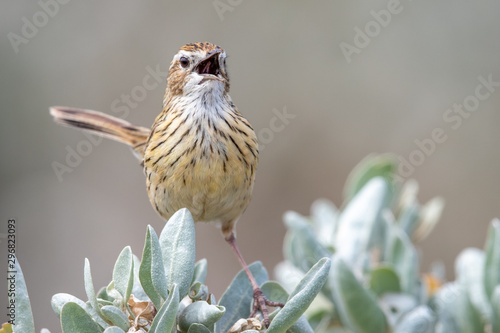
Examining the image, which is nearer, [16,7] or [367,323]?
[367,323]

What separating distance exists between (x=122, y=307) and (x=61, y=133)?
16.4 feet

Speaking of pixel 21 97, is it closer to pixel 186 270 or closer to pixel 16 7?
pixel 16 7

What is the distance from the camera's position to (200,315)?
1.67 meters

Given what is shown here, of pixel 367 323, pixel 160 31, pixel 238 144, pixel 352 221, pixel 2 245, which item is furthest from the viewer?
pixel 160 31

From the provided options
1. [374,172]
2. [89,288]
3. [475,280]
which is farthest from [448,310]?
[89,288]

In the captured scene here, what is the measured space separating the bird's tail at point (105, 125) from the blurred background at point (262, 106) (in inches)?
104

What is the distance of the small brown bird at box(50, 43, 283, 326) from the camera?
2504 mm

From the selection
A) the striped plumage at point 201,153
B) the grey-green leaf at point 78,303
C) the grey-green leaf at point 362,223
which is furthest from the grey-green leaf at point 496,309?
the grey-green leaf at point 78,303

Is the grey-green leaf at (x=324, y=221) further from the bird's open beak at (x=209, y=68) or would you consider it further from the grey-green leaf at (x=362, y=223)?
the bird's open beak at (x=209, y=68)

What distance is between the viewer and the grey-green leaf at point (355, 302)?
232cm

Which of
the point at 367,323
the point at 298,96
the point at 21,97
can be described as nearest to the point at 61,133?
the point at 21,97

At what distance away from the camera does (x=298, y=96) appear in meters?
6.65

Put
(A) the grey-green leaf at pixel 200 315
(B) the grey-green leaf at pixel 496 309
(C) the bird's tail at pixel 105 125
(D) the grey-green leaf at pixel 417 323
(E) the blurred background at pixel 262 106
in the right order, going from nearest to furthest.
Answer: (A) the grey-green leaf at pixel 200 315
(D) the grey-green leaf at pixel 417 323
(B) the grey-green leaf at pixel 496 309
(C) the bird's tail at pixel 105 125
(E) the blurred background at pixel 262 106

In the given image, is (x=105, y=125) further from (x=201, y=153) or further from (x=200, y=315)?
(x=200, y=315)
